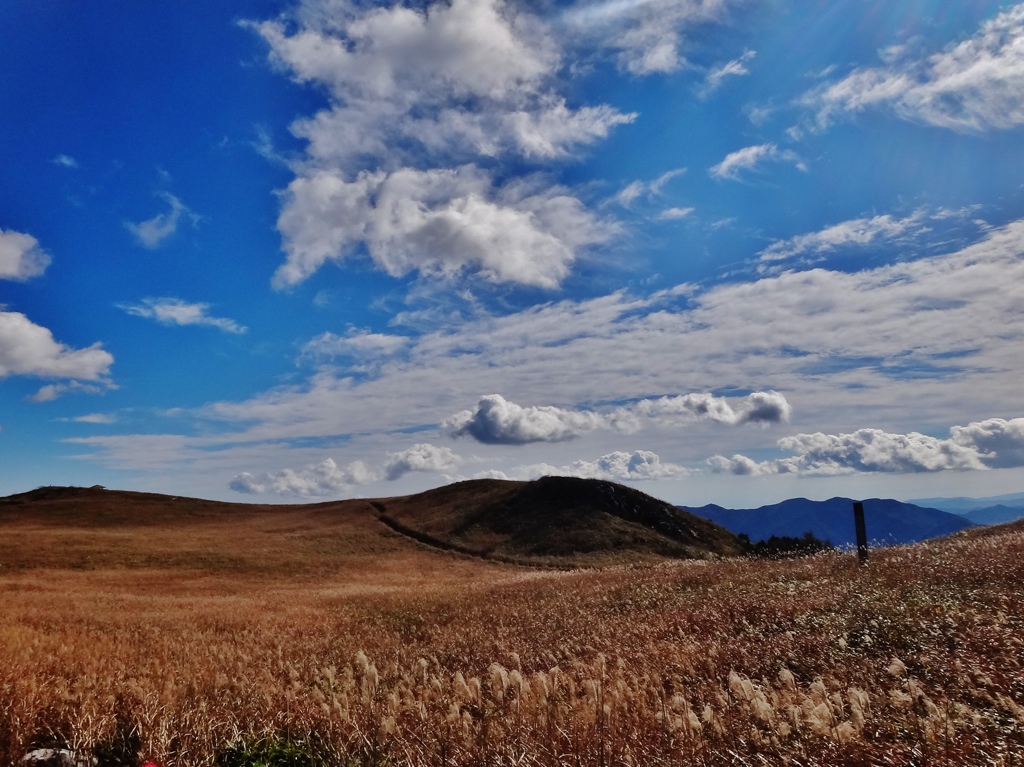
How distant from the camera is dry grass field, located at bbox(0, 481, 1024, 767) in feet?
16.7

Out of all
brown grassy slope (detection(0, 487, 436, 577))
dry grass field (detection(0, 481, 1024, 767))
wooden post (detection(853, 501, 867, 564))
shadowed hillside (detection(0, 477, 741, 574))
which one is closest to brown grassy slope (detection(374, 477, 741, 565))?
shadowed hillside (detection(0, 477, 741, 574))

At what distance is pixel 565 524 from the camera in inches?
2864

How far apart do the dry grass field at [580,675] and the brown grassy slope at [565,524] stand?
46367 millimetres

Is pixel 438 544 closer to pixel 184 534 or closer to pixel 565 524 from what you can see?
pixel 565 524

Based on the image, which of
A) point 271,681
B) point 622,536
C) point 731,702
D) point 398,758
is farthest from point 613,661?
point 622,536

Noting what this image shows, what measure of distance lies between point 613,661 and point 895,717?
15.7ft

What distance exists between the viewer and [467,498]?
9300 centimetres

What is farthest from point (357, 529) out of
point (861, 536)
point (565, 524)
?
point (861, 536)

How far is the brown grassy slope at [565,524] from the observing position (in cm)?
6550

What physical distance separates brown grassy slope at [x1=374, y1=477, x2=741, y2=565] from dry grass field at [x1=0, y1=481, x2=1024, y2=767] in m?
46.4

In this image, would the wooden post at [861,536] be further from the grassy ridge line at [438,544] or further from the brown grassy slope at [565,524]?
the grassy ridge line at [438,544]

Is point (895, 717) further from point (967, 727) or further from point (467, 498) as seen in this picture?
point (467, 498)

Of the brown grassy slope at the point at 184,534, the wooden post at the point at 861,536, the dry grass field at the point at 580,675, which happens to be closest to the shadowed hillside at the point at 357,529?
the brown grassy slope at the point at 184,534

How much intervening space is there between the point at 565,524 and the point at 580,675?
2611 inches
